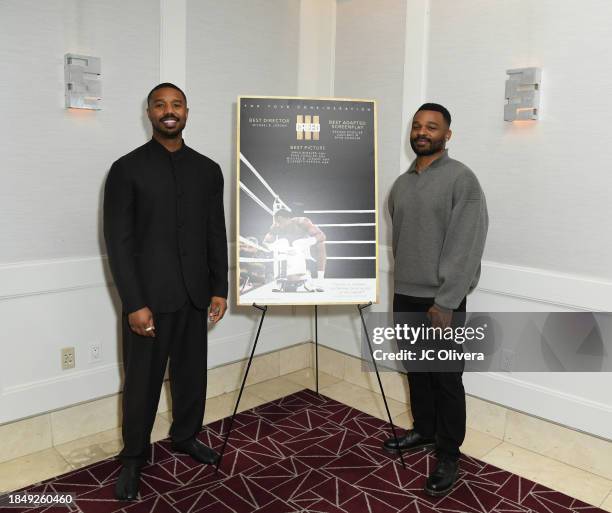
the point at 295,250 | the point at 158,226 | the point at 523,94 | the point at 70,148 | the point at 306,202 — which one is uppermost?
the point at 523,94

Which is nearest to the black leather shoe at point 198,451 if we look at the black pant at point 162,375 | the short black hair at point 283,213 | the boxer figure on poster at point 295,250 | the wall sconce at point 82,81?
the black pant at point 162,375

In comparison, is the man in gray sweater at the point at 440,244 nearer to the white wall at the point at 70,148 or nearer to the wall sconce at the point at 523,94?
the wall sconce at the point at 523,94

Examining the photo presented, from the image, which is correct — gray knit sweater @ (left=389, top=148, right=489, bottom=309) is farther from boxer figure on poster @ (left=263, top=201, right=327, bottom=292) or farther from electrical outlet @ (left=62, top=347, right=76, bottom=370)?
electrical outlet @ (left=62, top=347, right=76, bottom=370)

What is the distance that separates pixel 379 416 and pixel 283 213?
137 centimetres

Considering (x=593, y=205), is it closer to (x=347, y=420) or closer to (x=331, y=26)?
(x=347, y=420)

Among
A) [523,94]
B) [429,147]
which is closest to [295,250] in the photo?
[429,147]

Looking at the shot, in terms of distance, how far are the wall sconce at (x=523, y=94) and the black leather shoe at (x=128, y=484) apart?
2423 millimetres

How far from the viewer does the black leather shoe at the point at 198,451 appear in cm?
282

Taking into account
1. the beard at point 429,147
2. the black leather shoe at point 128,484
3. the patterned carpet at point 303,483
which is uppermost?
the beard at point 429,147

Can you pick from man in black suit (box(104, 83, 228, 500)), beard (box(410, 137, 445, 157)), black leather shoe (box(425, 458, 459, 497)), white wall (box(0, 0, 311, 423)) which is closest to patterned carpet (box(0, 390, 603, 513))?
black leather shoe (box(425, 458, 459, 497))

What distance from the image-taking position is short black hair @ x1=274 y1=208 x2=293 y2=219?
2.89m

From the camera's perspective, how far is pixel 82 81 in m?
2.79

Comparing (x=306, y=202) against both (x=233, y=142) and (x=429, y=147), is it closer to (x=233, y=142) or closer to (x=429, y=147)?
(x=429, y=147)

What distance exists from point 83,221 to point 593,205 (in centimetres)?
245
